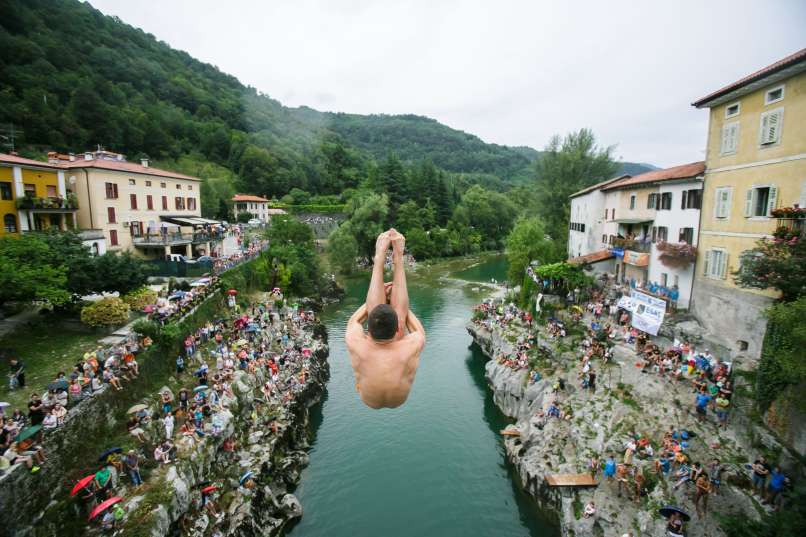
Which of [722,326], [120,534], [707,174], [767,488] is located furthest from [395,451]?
[707,174]

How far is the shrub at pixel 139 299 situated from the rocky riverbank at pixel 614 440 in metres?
14.8

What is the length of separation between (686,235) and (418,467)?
45.3 ft

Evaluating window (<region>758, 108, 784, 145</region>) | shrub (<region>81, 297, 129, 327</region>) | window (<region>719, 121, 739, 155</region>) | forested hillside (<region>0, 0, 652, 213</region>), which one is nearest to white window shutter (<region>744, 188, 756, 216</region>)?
window (<region>758, 108, 784, 145</region>)

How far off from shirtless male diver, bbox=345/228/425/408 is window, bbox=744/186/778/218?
13857mm

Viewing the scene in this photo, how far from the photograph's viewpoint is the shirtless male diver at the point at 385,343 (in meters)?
3.04

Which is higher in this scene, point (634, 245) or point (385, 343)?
point (385, 343)

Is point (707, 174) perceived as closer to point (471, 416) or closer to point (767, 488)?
point (767, 488)

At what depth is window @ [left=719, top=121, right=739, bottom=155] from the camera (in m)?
13.4

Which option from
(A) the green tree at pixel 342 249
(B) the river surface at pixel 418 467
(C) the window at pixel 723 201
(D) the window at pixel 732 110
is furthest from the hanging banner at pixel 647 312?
(A) the green tree at pixel 342 249

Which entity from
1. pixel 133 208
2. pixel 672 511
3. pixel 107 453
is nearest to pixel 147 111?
pixel 133 208

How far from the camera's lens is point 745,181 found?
42.4ft

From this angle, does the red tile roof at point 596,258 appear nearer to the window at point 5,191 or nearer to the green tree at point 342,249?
the green tree at point 342,249

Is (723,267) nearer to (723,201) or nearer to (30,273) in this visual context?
(723,201)

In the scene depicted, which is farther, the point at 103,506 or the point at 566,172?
the point at 566,172
